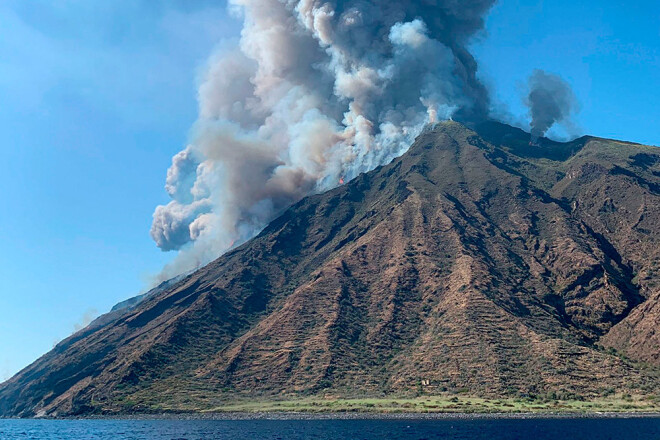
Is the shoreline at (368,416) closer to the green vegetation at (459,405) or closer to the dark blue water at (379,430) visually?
the green vegetation at (459,405)

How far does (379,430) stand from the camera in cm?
11519

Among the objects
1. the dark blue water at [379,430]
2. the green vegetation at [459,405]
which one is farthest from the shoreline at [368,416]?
the dark blue water at [379,430]

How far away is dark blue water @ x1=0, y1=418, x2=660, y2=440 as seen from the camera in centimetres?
10275

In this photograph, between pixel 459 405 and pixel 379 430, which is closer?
pixel 379 430

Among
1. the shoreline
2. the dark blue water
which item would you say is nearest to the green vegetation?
the shoreline

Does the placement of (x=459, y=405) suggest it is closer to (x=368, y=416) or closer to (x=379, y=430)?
(x=368, y=416)

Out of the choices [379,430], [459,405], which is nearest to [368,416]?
[459,405]

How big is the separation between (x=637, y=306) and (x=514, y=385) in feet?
180

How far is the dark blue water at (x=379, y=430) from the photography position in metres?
103

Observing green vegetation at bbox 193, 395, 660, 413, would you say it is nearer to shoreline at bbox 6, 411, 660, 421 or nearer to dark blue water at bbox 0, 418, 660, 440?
shoreline at bbox 6, 411, 660, 421

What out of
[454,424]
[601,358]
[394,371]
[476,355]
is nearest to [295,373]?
[394,371]

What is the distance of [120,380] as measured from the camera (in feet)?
606

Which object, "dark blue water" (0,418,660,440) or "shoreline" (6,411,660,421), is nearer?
"dark blue water" (0,418,660,440)

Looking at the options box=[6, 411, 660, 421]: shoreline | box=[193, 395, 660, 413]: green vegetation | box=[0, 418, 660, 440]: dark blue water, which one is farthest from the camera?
box=[193, 395, 660, 413]: green vegetation
